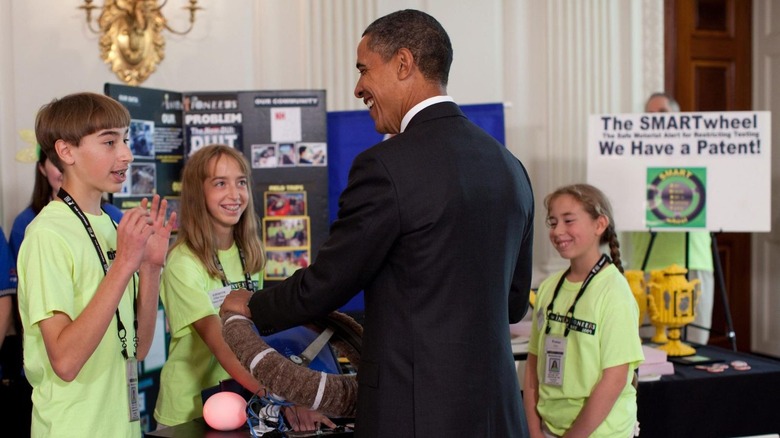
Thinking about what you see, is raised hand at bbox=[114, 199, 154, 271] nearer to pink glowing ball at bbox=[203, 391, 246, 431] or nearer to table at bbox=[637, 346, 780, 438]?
pink glowing ball at bbox=[203, 391, 246, 431]

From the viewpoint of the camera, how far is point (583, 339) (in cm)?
286

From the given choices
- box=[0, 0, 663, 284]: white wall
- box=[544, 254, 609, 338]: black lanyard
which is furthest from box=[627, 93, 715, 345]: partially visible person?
box=[544, 254, 609, 338]: black lanyard

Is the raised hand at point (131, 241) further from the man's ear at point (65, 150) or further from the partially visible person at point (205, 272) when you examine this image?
the partially visible person at point (205, 272)

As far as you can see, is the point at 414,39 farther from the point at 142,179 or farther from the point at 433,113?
the point at 142,179

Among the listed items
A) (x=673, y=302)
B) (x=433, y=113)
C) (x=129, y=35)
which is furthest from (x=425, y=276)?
(x=129, y=35)

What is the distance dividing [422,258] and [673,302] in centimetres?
252

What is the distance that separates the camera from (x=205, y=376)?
2.74 m

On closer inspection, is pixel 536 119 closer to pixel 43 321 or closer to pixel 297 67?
pixel 297 67

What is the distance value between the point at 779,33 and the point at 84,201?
619 cm

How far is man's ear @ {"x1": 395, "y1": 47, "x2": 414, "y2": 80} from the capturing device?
6.15 ft

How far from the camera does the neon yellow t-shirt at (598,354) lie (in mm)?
2822

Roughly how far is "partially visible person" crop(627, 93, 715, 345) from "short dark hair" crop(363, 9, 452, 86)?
3.63 m

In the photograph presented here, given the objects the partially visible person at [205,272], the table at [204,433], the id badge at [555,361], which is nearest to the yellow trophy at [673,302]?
the id badge at [555,361]

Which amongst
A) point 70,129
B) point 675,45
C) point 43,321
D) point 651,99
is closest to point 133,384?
point 43,321
